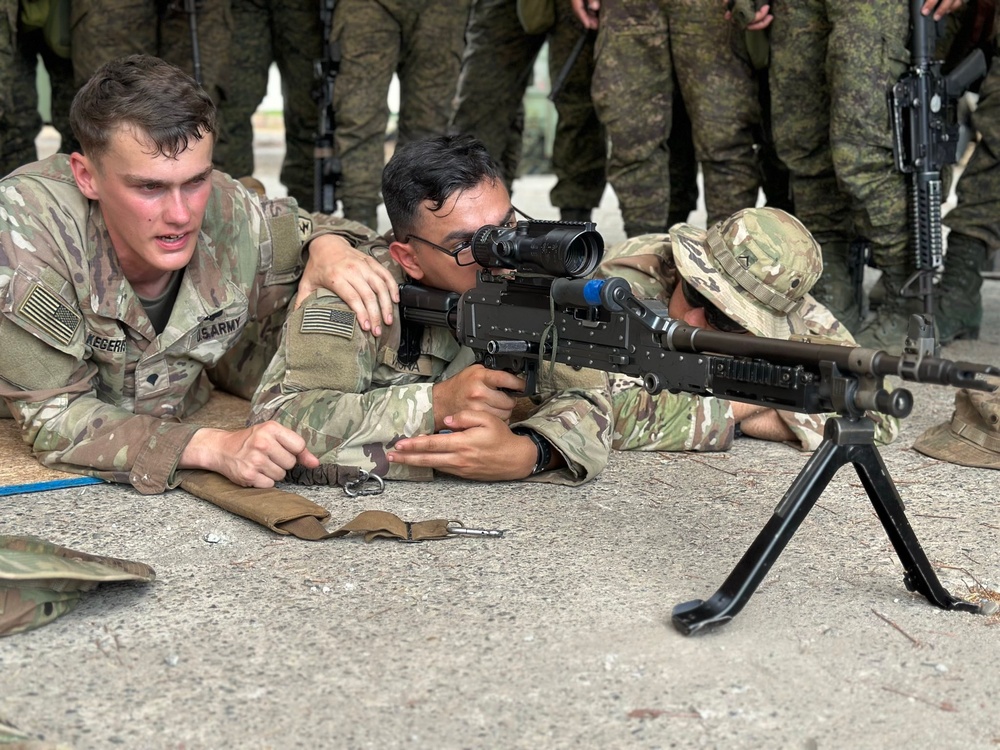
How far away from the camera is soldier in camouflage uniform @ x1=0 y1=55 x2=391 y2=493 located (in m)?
2.99

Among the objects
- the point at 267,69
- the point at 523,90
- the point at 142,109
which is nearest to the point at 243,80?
the point at 267,69

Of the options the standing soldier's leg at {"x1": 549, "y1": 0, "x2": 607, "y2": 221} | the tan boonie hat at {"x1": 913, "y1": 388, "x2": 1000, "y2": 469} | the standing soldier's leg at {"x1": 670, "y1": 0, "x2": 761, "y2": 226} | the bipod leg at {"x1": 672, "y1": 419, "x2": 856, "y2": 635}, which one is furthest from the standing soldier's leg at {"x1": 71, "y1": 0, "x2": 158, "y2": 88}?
the bipod leg at {"x1": 672, "y1": 419, "x2": 856, "y2": 635}

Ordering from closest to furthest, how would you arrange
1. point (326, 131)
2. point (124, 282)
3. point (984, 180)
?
point (124, 282)
point (984, 180)
point (326, 131)

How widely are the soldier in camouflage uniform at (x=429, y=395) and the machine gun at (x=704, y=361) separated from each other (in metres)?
0.17

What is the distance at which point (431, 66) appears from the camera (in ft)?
19.6

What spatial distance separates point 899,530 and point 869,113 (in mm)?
2719

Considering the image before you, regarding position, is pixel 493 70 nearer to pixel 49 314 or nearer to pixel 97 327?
pixel 97 327

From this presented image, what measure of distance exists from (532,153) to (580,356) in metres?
11.9

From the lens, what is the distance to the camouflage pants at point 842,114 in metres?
4.63

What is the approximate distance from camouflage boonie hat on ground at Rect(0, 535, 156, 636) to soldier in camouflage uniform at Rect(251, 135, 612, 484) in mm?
818

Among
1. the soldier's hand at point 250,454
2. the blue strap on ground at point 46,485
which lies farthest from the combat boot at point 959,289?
the blue strap on ground at point 46,485

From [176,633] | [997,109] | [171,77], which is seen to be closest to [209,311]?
[171,77]

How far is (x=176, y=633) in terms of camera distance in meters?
2.31

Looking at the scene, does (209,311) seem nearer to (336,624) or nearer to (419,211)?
(419,211)
